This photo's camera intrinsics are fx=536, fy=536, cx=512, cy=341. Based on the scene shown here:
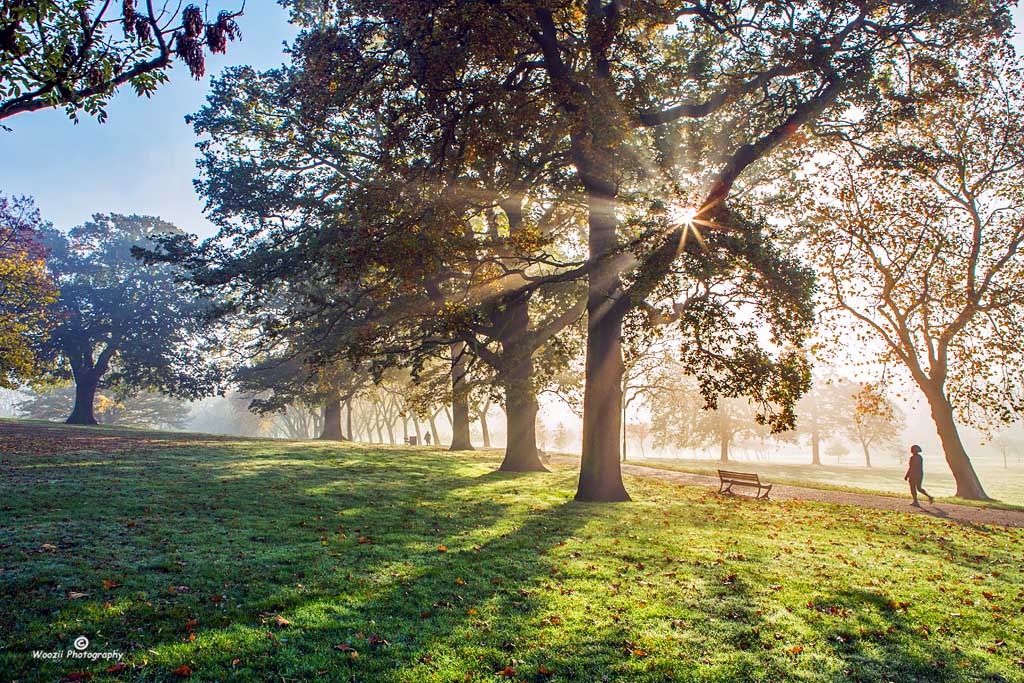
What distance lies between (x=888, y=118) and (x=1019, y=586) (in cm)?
1261

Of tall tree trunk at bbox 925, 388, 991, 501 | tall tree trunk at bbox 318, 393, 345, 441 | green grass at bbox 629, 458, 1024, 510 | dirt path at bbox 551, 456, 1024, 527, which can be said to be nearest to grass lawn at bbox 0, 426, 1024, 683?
dirt path at bbox 551, 456, 1024, 527

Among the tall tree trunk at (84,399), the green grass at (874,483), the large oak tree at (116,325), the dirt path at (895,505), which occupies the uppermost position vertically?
the large oak tree at (116,325)

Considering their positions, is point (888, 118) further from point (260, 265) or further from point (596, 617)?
point (260, 265)

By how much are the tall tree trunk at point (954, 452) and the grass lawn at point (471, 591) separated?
10392 millimetres

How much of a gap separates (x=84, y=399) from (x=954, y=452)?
54.0 m

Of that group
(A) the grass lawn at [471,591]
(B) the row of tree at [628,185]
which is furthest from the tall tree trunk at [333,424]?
(A) the grass lawn at [471,591]

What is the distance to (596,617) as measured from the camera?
6.60 metres

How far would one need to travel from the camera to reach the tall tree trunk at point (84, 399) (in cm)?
4009

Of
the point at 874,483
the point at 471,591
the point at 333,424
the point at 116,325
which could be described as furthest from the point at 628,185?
the point at 116,325

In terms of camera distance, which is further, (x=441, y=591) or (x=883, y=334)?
(x=883, y=334)

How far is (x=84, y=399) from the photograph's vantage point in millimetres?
40438

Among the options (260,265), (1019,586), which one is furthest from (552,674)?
(260,265)

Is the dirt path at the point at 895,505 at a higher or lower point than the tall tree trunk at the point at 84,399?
lower

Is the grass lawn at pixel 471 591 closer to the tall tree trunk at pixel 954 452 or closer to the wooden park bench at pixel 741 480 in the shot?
the wooden park bench at pixel 741 480
